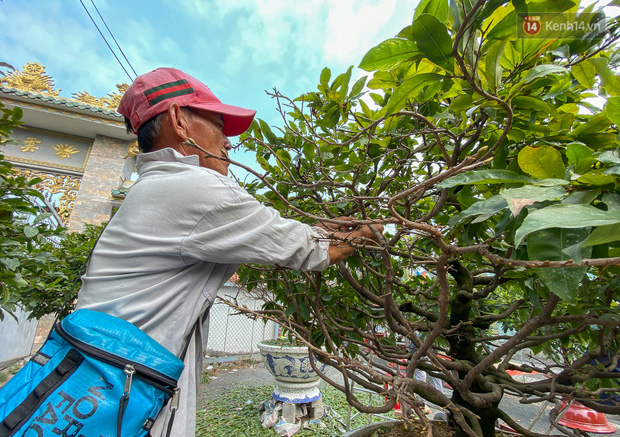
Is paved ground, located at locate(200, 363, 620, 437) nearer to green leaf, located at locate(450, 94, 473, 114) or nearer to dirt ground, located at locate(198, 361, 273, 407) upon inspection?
dirt ground, located at locate(198, 361, 273, 407)

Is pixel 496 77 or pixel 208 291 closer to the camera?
pixel 496 77

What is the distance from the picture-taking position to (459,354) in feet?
5.88

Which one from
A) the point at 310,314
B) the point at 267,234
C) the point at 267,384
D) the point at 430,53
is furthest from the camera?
the point at 267,384

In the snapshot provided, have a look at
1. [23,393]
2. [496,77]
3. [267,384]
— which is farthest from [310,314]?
Answer: [267,384]

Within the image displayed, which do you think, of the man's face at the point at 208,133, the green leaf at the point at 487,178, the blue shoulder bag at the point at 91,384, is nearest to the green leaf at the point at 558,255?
the green leaf at the point at 487,178

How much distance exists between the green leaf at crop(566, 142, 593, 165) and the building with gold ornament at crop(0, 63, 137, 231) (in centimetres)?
775

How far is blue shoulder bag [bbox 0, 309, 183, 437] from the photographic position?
68cm

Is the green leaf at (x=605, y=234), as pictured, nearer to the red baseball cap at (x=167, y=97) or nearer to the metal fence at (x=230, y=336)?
the red baseball cap at (x=167, y=97)

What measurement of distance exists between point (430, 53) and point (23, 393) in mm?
1136

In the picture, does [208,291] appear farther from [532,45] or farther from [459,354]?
[459,354]

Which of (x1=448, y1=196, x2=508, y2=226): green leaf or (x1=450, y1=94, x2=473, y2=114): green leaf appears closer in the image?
(x1=448, y1=196, x2=508, y2=226): green leaf

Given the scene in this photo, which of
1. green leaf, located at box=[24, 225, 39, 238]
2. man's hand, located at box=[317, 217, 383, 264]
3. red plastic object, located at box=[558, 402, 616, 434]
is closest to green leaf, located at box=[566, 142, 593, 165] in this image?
man's hand, located at box=[317, 217, 383, 264]

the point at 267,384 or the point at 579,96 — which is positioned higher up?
the point at 579,96

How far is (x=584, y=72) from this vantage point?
783 millimetres
